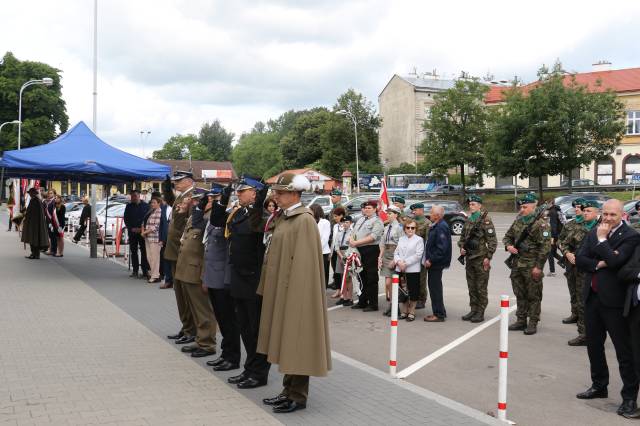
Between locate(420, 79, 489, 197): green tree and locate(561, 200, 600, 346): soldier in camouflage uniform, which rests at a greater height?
locate(420, 79, 489, 197): green tree

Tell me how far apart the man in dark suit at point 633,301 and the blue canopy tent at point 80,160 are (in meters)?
11.2

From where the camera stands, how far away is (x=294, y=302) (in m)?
5.18

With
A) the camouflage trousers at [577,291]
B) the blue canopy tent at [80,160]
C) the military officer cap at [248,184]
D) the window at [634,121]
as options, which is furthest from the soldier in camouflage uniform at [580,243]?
the window at [634,121]

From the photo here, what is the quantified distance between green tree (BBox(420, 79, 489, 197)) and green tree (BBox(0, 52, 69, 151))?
130ft

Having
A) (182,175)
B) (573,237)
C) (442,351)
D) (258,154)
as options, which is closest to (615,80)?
(573,237)

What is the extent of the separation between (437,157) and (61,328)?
4551cm

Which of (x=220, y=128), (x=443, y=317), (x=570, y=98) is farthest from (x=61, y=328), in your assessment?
(x=220, y=128)

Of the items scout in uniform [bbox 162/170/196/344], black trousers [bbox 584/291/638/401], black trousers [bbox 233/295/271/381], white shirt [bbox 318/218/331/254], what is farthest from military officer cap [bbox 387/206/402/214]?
black trousers [bbox 233/295/271/381]

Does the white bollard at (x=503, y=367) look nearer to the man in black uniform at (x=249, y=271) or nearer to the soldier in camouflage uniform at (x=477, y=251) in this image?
the man in black uniform at (x=249, y=271)

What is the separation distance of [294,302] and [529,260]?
189 inches

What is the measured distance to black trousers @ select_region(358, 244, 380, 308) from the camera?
10734mm

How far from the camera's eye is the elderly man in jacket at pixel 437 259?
961cm

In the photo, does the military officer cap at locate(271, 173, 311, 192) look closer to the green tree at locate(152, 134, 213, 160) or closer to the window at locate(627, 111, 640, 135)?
the window at locate(627, 111, 640, 135)

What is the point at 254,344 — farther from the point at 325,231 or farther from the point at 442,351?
the point at 325,231
